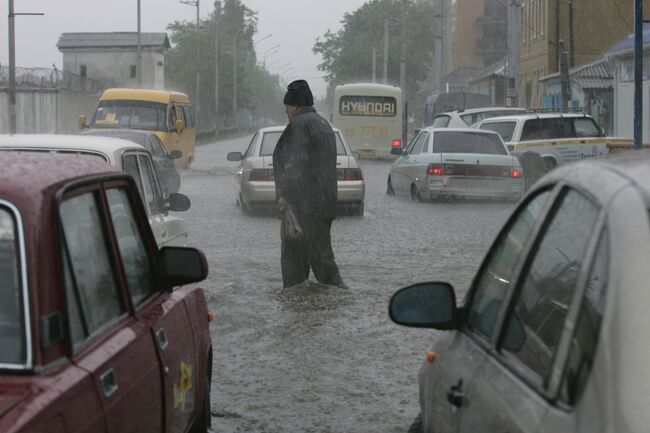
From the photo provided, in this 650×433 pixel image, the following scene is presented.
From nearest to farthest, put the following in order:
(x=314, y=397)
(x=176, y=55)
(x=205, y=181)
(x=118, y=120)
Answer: (x=314, y=397) < (x=205, y=181) < (x=118, y=120) < (x=176, y=55)

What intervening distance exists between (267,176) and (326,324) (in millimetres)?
10402

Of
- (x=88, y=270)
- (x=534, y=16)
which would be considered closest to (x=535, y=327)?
(x=88, y=270)

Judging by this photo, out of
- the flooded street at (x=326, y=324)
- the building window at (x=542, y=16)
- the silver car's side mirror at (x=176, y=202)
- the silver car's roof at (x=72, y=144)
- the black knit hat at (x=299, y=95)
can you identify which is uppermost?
the building window at (x=542, y=16)

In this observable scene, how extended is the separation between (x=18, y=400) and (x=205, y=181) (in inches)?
1190

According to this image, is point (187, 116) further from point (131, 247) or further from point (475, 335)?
point (475, 335)

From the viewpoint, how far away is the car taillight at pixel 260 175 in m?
20.9

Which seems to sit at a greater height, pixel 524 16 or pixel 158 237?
pixel 524 16

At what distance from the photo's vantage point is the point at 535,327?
141 inches

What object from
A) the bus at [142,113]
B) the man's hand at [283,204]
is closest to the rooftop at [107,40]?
the bus at [142,113]

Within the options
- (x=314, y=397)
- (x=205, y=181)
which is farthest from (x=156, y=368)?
(x=205, y=181)

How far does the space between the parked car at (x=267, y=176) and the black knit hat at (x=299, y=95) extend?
29.4 feet

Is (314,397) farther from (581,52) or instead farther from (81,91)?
(81,91)

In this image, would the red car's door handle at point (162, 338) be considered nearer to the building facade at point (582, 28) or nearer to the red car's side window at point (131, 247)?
the red car's side window at point (131, 247)

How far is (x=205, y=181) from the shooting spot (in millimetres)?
33219
